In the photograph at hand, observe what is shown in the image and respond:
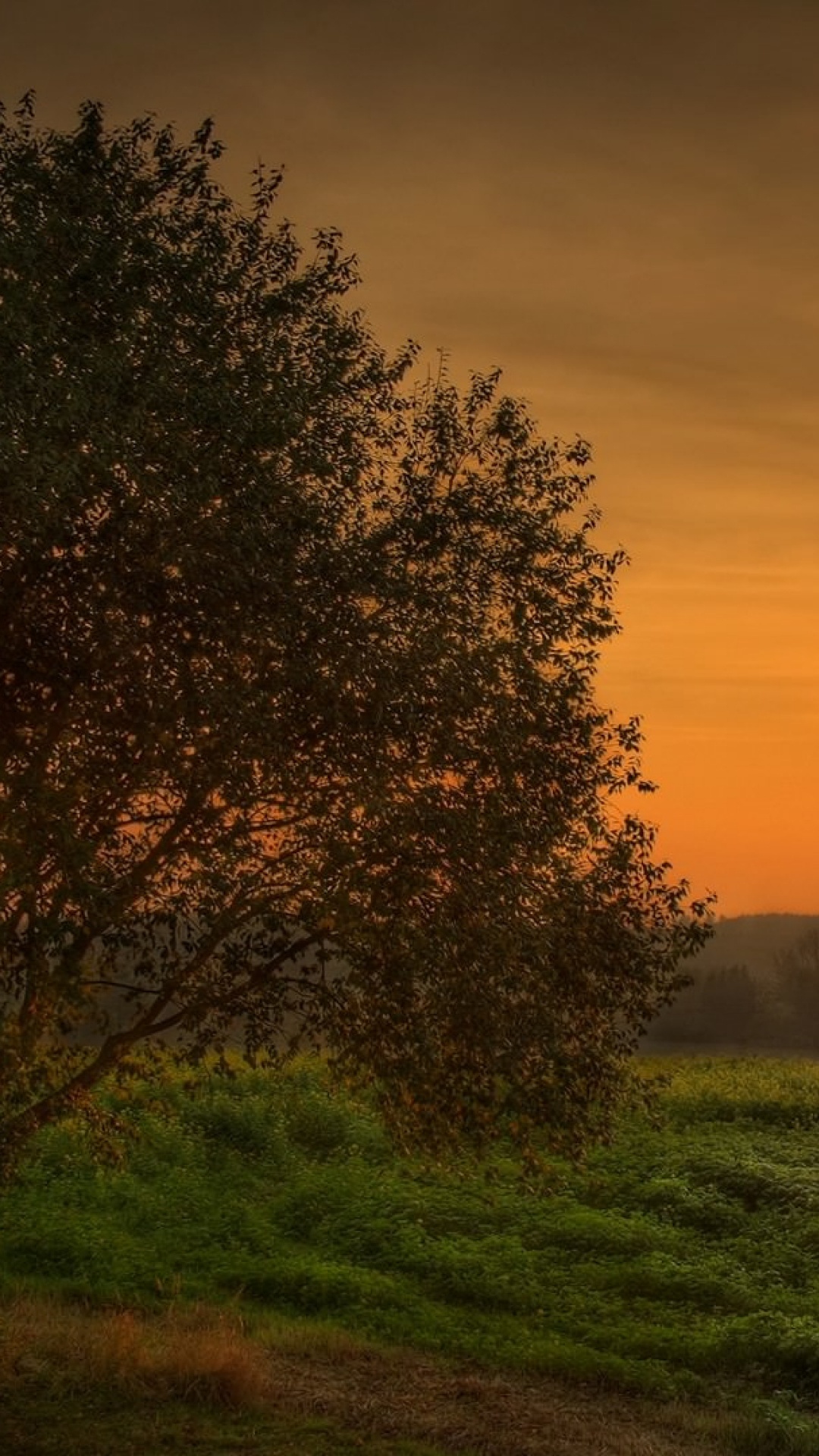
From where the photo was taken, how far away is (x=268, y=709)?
45.9 ft

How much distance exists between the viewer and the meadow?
19078 millimetres

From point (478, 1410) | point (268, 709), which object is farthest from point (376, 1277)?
point (268, 709)

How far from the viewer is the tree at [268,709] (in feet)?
46.0

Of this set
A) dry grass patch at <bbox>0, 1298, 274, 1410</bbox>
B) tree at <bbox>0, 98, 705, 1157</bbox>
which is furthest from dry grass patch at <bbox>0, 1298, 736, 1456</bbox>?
tree at <bbox>0, 98, 705, 1157</bbox>

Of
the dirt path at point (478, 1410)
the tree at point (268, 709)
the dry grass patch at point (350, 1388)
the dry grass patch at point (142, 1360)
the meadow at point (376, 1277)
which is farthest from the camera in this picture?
the meadow at point (376, 1277)

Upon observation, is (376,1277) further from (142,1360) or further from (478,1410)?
(142,1360)

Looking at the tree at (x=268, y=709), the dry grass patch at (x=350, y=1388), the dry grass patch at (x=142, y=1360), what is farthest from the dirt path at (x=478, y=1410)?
the tree at (x=268, y=709)

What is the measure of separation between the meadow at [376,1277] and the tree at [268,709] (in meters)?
2.66

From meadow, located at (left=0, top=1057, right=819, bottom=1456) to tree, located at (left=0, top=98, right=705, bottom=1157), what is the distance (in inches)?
105

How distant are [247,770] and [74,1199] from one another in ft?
69.5

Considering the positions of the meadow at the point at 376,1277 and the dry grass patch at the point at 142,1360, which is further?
the meadow at the point at 376,1277

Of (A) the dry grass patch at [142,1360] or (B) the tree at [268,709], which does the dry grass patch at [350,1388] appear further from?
(B) the tree at [268,709]

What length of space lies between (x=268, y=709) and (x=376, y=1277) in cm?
1654

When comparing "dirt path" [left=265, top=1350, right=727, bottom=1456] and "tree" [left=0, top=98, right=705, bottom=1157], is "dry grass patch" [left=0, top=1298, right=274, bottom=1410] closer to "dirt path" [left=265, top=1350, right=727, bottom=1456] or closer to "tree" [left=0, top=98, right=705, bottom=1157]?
"dirt path" [left=265, top=1350, right=727, bottom=1456]
